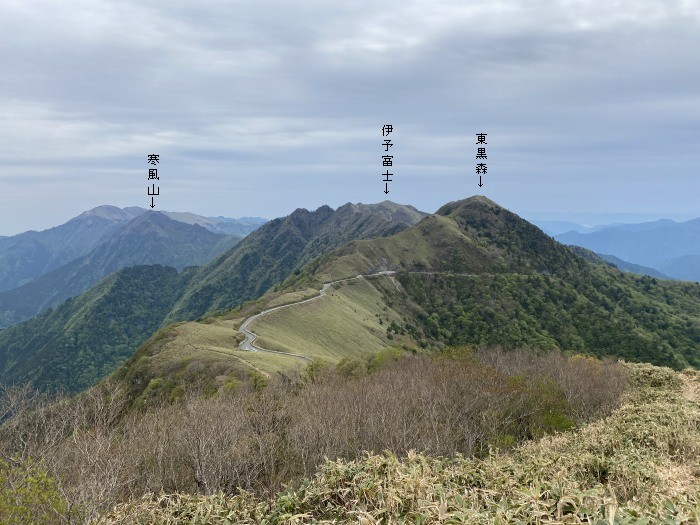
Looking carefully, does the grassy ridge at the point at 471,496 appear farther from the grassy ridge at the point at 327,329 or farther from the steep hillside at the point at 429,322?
the grassy ridge at the point at 327,329

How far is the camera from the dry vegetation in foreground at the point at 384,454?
11.0m

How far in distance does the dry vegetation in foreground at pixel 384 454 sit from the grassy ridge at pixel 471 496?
6cm

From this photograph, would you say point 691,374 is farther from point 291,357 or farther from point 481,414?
point 291,357

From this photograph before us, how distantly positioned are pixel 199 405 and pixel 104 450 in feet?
53.9

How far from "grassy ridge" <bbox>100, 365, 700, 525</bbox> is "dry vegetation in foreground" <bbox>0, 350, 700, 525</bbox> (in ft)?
0.20

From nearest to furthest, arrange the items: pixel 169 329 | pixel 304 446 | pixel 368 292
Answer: pixel 304 446, pixel 169 329, pixel 368 292

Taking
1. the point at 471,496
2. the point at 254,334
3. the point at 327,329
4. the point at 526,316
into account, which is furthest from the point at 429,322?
the point at 471,496

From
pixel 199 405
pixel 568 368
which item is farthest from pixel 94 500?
pixel 568 368

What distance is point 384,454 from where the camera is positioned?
19016 mm

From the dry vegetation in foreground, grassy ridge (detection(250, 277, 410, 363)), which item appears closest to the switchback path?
grassy ridge (detection(250, 277, 410, 363))

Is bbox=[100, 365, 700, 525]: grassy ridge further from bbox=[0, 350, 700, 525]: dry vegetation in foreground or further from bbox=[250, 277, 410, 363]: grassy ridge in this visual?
bbox=[250, 277, 410, 363]: grassy ridge

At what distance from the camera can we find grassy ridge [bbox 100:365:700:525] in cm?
905

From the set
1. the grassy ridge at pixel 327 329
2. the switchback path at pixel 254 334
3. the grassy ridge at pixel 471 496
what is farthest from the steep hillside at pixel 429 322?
the grassy ridge at pixel 471 496

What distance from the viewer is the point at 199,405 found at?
3809 cm
